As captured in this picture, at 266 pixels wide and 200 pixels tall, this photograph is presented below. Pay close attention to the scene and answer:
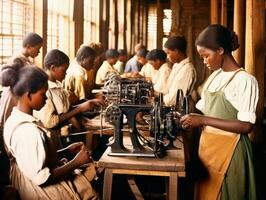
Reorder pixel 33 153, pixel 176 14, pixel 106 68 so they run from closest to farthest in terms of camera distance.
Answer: pixel 33 153, pixel 106 68, pixel 176 14

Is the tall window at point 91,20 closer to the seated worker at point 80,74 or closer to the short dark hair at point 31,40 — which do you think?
the seated worker at point 80,74

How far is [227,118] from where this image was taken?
3150 millimetres

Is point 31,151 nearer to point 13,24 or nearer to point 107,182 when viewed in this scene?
point 107,182

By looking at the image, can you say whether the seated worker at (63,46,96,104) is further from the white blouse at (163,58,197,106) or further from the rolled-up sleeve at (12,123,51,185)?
the rolled-up sleeve at (12,123,51,185)

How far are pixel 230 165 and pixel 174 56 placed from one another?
8.54 ft

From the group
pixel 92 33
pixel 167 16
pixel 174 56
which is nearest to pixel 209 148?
pixel 174 56

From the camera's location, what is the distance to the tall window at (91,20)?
31.4 ft

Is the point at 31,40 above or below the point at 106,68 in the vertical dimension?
above

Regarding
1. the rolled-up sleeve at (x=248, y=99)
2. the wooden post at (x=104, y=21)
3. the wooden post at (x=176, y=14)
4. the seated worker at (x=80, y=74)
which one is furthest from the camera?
the wooden post at (x=176, y=14)

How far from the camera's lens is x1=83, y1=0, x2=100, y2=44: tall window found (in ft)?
31.4

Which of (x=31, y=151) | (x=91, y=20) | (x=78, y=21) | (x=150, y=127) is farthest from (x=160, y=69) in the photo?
(x=31, y=151)

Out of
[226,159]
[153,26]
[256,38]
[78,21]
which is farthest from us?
[153,26]

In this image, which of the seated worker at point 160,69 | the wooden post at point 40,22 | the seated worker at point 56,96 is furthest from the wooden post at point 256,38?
the seated worker at point 160,69

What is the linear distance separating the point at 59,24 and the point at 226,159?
499cm
